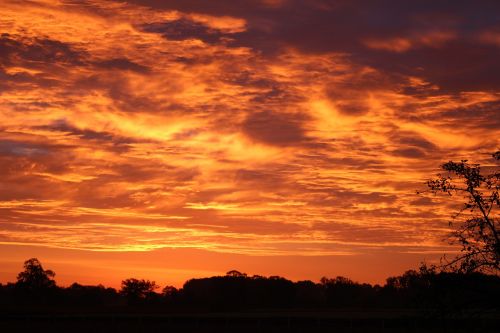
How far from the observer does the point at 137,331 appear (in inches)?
2111

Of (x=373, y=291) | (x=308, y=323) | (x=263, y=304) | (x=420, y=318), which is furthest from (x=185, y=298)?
(x=420, y=318)

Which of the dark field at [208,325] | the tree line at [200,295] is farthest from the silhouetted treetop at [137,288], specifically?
the dark field at [208,325]

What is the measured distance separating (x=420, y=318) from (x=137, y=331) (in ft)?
136

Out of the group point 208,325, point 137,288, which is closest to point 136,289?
point 137,288

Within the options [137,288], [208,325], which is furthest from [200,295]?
[208,325]

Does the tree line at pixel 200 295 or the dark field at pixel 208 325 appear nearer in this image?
the dark field at pixel 208 325

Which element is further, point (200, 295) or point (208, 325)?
point (200, 295)

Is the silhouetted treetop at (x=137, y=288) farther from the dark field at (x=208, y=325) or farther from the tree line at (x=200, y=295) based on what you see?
the dark field at (x=208, y=325)

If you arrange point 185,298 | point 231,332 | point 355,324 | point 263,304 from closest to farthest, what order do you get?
point 231,332
point 355,324
point 263,304
point 185,298

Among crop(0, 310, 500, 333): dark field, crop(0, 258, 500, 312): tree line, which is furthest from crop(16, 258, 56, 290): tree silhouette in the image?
crop(0, 310, 500, 333): dark field

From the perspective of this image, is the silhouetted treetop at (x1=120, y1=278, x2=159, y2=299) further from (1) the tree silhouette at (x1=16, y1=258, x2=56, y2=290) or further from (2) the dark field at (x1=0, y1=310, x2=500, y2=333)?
(2) the dark field at (x1=0, y1=310, x2=500, y2=333)

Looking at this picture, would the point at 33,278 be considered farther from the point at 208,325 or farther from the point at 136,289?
the point at 208,325

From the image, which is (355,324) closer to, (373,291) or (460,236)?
(460,236)

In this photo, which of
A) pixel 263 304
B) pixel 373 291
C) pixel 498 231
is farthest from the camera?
pixel 373 291
